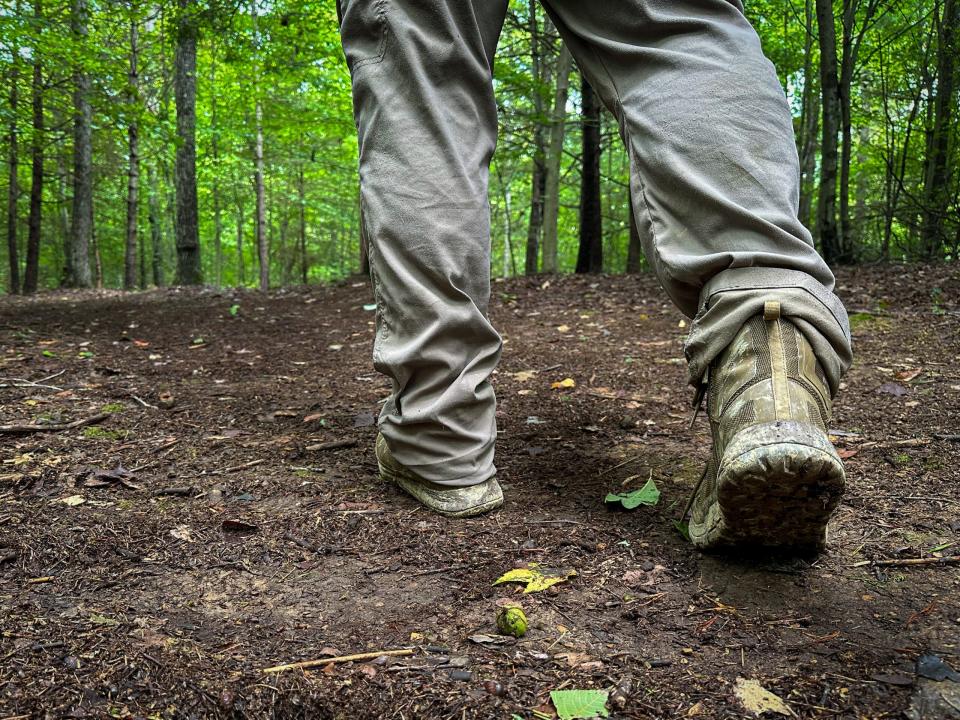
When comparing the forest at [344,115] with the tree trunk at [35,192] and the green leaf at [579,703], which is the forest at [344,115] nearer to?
the tree trunk at [35,192]

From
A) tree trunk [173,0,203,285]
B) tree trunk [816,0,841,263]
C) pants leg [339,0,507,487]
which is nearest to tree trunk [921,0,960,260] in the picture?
tree trunk [816,0,841,263]

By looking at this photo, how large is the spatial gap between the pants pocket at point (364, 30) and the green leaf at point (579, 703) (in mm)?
1319

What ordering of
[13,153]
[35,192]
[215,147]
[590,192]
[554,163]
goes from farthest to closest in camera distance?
1. [215,147]
2. [13,153]
3. [35,192]
4. [554,163]
5. [590,192]

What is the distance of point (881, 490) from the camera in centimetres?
156

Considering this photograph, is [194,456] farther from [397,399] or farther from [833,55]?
[833,55]

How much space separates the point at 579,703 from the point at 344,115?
38.5 feet

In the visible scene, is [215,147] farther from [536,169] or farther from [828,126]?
[828,126]

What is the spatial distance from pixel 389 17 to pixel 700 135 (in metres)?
0.72

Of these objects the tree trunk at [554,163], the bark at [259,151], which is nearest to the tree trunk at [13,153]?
the bark at [259,151]

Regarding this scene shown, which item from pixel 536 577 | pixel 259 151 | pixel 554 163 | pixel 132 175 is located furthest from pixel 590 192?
pixel 132 175

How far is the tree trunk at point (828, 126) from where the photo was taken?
217 inches

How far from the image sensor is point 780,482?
1.01 meters

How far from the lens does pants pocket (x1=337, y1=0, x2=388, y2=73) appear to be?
148cm

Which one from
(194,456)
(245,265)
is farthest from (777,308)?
(245,265)
